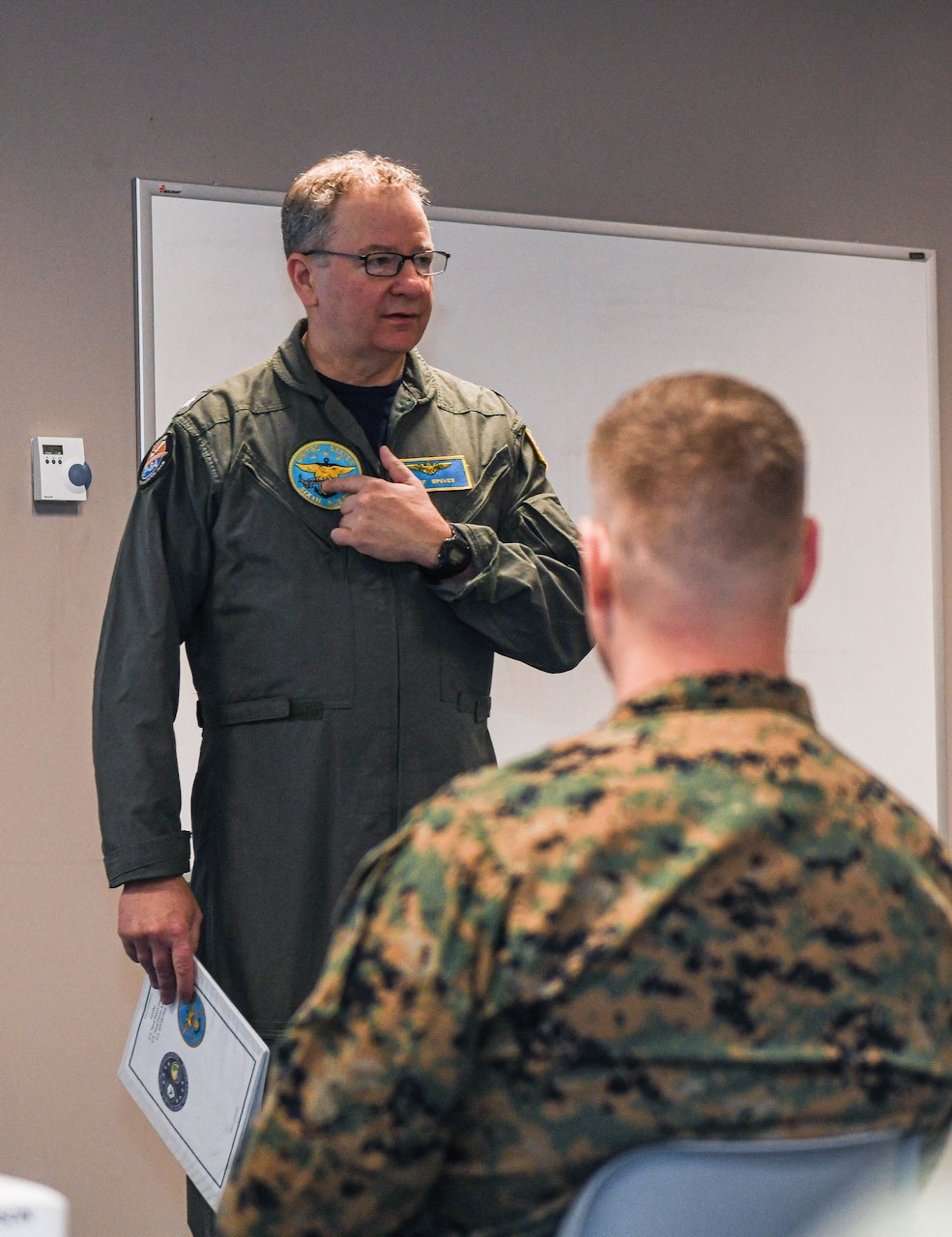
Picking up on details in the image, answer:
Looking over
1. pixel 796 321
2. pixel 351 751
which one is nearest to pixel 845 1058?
pixel 351 751

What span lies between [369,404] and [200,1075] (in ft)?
3.16

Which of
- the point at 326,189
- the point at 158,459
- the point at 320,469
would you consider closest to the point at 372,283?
the point at 326,189

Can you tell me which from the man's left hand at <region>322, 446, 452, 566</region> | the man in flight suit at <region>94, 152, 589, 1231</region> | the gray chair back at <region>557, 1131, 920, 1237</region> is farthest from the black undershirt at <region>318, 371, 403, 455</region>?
the gray chair back at <region>557, 1131, 920, 1237</region>

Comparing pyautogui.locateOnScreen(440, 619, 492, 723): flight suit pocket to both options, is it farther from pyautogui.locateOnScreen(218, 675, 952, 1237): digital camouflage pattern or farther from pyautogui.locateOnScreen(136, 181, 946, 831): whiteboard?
pyautogui.locateOnScreen(218, 675, 952, 1237): digital camouflage pattern

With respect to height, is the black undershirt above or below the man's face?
below

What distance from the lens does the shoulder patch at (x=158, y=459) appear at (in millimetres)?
1991

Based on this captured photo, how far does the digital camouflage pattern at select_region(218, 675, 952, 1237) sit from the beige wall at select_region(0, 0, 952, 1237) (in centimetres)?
190

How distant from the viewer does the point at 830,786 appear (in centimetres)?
96

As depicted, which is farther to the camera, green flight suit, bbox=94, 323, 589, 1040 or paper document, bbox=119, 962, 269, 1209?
green flight suit, bbox=94, 323, 589, 1040

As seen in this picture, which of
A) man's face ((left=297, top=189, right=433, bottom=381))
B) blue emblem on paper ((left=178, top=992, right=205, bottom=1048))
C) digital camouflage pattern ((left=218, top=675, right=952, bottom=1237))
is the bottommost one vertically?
blue emblem on paper ((left=178, top=992, right=205, bottom=1048))

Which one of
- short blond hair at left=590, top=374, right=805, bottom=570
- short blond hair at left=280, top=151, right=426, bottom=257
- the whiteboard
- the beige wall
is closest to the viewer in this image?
short blond hair at left=590, top=374, right=805, bottom=570

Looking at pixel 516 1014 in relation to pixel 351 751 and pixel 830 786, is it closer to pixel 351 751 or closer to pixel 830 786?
pixel 830 786

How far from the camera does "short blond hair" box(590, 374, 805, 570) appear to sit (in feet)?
3.33

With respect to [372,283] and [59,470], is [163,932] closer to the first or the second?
[372,283]
